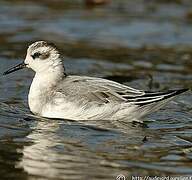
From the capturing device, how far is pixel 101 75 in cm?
1530

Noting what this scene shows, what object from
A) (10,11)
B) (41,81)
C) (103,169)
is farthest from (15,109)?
(10,11)

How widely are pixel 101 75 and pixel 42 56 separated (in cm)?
317

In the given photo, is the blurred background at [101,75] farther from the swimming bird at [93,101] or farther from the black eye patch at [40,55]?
the black eye patch at [40,55]

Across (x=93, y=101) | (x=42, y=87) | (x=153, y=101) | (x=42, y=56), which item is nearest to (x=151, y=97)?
(x=153, y=101)

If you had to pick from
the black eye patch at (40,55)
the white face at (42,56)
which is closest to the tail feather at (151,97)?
the white face at (42,56)

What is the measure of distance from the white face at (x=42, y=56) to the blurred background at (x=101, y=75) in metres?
→ 0.75

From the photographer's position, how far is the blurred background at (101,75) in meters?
9.38

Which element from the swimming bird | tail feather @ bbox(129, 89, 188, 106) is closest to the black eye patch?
the swimming bird

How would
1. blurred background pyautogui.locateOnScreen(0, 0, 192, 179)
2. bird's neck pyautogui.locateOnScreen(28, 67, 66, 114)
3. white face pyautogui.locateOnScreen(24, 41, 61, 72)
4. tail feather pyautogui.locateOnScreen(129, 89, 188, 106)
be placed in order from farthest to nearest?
white face pyautogui.locateOnScreen(24, 41, 61, 72) → bird's neck pyautogui.locateOnScreen(28, 67, 66, 114) → tail feather pyautogui.locateOnScreen(129, 89, 188, 106) → blurred background pyautogui.locateOnScreen(0, 0, 192, 179)

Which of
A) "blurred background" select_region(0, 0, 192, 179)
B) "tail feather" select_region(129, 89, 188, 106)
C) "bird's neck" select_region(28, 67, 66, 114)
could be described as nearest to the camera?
"blurred background" select_region(0, 0, 192, 179)

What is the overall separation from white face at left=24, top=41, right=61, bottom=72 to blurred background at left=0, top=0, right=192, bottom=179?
75 cm

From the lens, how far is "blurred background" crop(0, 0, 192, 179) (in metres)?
9.38

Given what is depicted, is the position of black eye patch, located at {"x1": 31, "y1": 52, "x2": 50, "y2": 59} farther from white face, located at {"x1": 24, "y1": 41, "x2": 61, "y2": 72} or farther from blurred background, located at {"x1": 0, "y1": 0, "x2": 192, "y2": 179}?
blurred background, located at {"x1": 0, "y1": 0, "x2": 192, "y2": 179}

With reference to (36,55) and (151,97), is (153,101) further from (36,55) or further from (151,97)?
(36,55)
